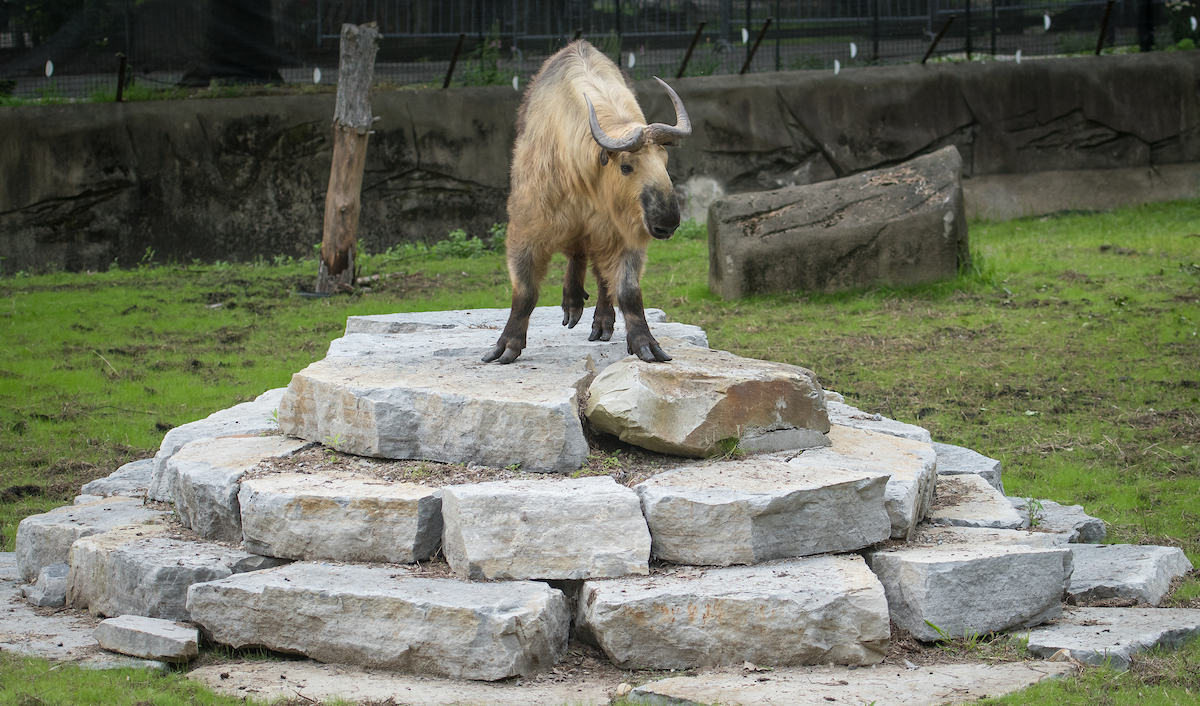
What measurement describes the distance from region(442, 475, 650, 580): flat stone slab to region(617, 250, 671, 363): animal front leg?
114 centimetres

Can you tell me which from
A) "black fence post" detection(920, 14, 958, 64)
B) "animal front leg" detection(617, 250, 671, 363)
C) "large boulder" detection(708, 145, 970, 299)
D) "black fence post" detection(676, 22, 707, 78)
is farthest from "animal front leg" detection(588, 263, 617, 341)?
"black fence post" detection(920, 14, 958, 64)

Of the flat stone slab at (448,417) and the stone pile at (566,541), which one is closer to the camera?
the stone pile at (566,541)

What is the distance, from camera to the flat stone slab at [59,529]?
175 inches

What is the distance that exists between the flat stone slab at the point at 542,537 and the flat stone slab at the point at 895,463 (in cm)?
86

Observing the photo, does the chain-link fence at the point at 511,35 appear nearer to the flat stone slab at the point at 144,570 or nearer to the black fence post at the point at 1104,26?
the black fence post at the point at 1104,26

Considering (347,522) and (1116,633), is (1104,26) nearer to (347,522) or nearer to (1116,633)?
(1116,633)

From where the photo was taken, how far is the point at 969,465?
17.1ft

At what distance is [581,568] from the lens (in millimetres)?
3764

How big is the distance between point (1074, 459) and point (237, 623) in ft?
14.5

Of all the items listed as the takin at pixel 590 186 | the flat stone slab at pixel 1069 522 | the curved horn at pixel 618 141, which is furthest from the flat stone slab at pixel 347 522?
the flat stone slab at pixel 1069 522

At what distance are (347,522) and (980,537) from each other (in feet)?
7.80

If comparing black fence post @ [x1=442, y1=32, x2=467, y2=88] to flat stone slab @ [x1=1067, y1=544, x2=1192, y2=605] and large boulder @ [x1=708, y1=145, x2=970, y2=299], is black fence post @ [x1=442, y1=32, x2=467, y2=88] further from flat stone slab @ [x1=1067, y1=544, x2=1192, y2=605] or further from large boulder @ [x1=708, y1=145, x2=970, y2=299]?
flat stone slab @ [x1=1067, y1=544, x2=1192, y2=605]

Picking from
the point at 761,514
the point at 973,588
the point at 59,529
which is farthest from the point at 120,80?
the point at 973,588

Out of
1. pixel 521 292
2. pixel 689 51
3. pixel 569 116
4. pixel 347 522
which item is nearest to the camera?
pixel 347 522
